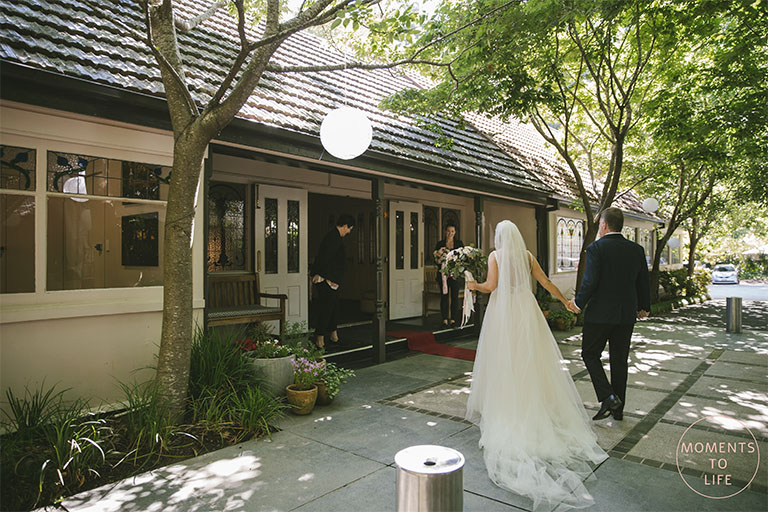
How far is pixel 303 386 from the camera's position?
5148mm

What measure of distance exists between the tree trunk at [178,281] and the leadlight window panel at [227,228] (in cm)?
319

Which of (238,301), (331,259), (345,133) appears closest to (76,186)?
(345,133)

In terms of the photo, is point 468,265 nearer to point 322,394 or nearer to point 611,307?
point 611,307

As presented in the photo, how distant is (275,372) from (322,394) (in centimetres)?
58

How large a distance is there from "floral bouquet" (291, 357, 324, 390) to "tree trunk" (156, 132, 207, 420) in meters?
1.22

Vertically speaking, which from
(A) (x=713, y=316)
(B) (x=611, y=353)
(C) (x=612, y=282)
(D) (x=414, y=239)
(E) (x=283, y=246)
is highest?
(D) (x=414, y=239)

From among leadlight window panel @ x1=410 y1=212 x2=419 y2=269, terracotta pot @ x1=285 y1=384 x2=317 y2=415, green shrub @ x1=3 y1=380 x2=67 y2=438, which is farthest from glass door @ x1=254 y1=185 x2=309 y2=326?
green shrub @ x1=3 y1=380 x2=67 y2=438

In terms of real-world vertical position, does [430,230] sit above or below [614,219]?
above

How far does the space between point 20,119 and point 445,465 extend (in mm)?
4631

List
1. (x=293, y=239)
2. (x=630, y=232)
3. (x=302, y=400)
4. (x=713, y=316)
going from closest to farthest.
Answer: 1. (x=302, y=400)
2. (x=293, y=239)
3. (x=713, y=316)
4. (x=630, y=232)

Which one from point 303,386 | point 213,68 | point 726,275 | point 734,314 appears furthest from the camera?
point 726,275

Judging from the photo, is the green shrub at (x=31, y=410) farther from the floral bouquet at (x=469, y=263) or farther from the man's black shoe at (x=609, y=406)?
the man's black shoe at (x=609, y=406)

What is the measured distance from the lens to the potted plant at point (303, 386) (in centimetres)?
499

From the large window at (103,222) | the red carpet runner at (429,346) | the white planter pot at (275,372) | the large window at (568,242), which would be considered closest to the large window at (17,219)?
the large window at (103,222)
